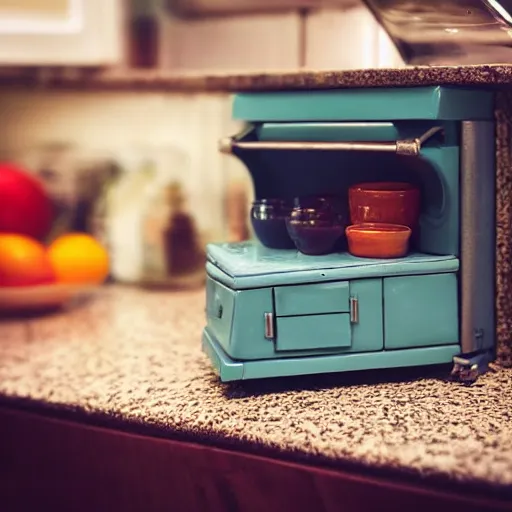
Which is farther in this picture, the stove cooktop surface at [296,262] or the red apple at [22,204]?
the red apple at [22,204]

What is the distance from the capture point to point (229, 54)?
144 cm

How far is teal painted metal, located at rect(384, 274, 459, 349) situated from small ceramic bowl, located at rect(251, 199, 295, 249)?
0.51ft

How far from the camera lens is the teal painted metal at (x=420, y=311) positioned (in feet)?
2.85

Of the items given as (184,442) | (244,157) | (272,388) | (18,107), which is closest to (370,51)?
(244,157)

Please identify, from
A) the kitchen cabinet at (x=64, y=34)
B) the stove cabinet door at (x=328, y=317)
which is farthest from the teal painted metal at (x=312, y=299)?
the kitchen cabinet at (x=64, y=34)

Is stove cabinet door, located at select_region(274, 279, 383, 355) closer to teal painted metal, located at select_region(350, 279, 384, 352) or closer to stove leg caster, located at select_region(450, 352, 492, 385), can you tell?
teal painted metal, located at select_region(350, 279, 384, 352)

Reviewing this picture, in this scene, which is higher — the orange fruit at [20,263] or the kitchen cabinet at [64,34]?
the kitchen cabinet at [64,34]

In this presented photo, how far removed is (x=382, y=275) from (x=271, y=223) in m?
0.17

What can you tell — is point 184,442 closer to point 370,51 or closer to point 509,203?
point 509,203

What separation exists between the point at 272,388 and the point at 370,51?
0.52 meters

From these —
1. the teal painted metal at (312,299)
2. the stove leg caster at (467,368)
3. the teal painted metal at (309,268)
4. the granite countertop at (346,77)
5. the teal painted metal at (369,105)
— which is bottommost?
the stove leg caster at (467,368)

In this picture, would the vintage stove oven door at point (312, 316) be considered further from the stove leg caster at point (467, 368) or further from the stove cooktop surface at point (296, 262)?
the stove leg caster at point (467, 368)

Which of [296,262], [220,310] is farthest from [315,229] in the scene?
[220,310]

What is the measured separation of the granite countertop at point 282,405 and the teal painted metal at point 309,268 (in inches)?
5.4
